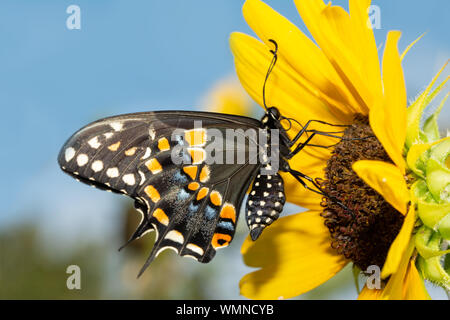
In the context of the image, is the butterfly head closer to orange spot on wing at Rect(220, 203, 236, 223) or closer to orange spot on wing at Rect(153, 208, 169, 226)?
orange spot on wing at Rect(220, 203, 236, 223)

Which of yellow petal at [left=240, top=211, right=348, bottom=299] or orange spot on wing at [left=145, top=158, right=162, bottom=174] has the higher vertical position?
orange spot on wing at [left=145, top=158, right=162, bottom=174]

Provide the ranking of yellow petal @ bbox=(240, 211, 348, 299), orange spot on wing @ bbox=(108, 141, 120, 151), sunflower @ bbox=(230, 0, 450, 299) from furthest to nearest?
A: yellow petal @ bbox=(240, 211, 348, 299), orange spot on wing @ bbox=(108, 141, 120, 151), sunflower @ bbox=(230, 0, 450, 299)

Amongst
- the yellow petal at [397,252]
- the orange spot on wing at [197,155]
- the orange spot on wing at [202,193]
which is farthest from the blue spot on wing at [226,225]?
the yellow petal at [397,252]

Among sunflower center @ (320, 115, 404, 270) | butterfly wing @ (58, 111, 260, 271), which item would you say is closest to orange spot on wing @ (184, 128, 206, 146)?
butterfly wing @ (58, 111, 260, 271)

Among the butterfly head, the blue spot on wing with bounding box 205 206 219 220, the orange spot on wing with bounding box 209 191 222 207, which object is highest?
the butterfly head

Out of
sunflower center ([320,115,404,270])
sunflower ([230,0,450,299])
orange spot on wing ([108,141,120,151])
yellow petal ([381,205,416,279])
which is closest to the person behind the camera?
yellow petal ([381,205,416,279])

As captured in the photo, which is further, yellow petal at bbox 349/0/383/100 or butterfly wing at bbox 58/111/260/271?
butterfly wing at bbox 58/111/260/271

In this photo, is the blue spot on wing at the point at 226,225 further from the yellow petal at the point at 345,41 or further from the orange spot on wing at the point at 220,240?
the yellow petal at the point at 345,41
